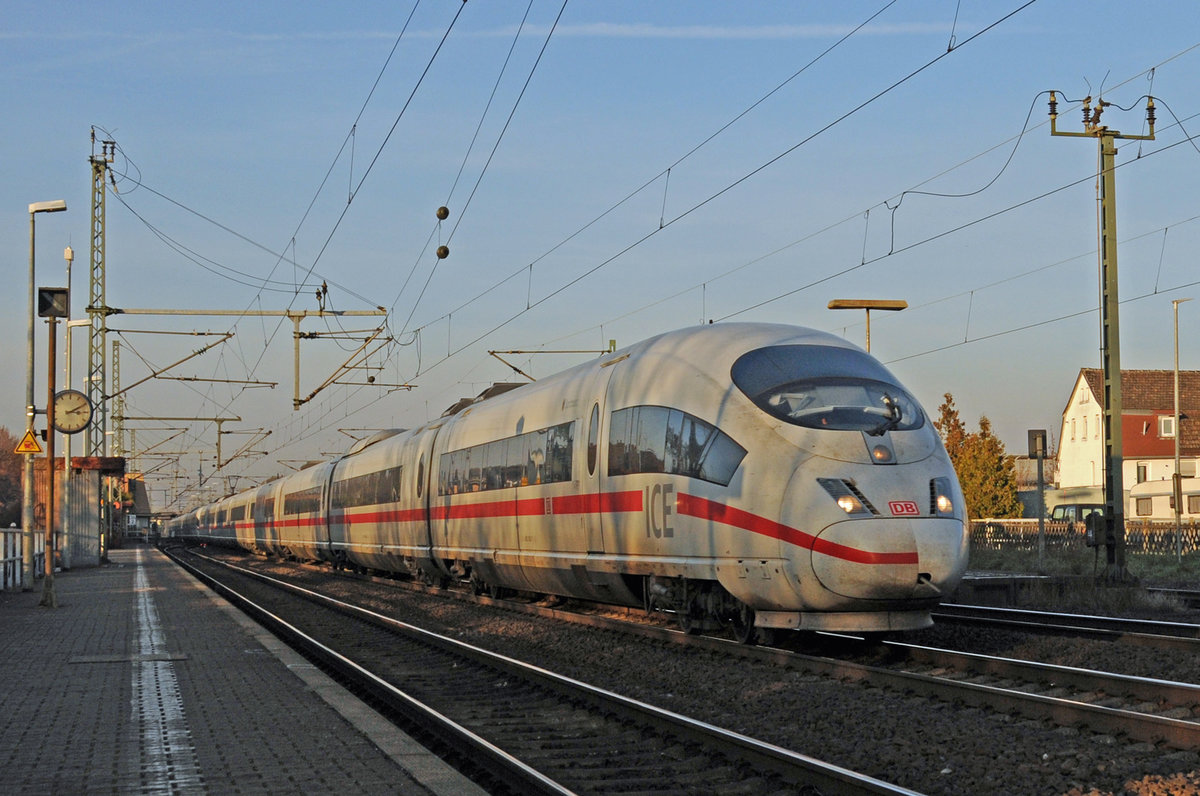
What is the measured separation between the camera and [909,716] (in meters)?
8.80

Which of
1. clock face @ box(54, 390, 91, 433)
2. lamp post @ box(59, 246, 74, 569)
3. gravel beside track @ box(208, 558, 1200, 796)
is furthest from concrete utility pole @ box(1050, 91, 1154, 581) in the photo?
lamp post @ box(59, 246, 74, 569)

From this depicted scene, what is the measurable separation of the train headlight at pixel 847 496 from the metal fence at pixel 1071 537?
895 inches

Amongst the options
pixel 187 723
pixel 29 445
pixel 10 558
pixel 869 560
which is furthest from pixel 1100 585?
pixel 10 558

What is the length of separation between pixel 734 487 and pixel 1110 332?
1342cm

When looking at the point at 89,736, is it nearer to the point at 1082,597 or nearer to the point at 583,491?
the point at 583,491

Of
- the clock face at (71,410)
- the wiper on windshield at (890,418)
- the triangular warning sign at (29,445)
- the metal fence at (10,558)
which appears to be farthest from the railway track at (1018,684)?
the metal fence at (10,558)

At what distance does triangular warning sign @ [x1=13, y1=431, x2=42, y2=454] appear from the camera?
2242 cm

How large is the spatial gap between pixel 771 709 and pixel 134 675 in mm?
6393

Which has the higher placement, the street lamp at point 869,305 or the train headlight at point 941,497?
the street lamp at point 869,305

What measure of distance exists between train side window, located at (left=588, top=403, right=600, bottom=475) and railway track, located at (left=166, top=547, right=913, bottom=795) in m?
2.68

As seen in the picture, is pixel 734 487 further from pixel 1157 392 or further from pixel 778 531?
pixel 1157 392

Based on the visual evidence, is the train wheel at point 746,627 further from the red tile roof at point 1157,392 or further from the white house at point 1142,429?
the red tile roof at point 1157,392

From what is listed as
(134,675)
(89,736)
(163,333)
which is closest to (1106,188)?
(134,675)

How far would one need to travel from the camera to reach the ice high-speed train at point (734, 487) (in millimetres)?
11242
